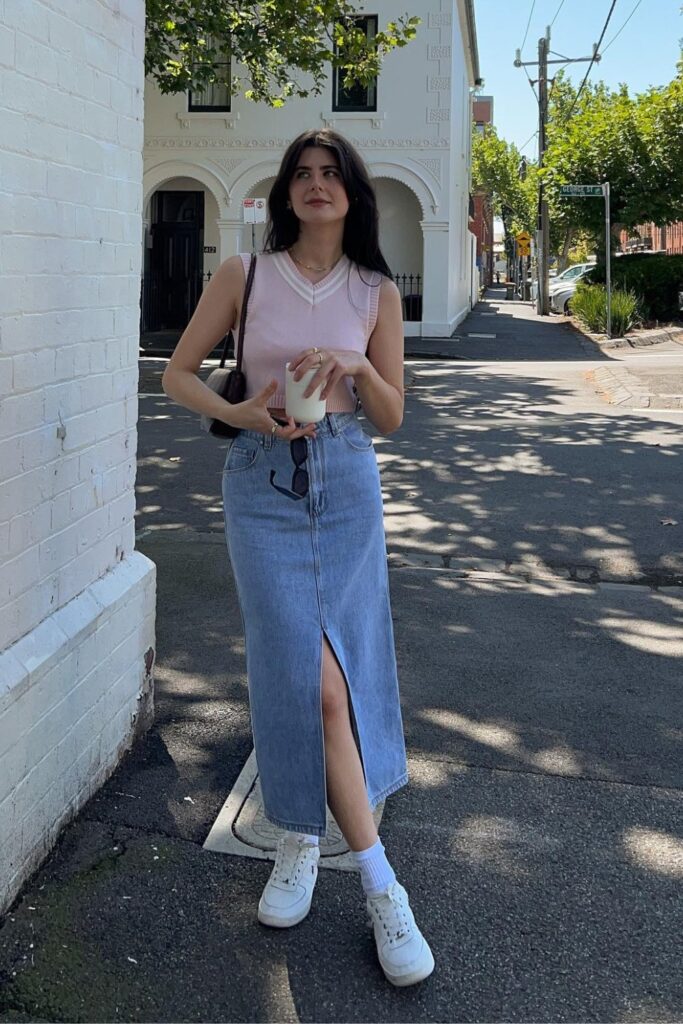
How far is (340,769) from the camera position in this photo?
2.86 meters

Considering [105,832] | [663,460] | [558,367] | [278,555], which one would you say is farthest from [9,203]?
[558,367]

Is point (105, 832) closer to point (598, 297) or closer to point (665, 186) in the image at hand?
point (598, 297)

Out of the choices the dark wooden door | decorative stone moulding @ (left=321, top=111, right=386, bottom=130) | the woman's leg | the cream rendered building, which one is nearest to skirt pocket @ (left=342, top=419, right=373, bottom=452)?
the woman's leg

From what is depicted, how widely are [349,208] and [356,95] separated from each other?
24.4m

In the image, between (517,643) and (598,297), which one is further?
(598,297)

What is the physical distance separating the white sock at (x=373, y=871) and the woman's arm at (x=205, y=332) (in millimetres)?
1142

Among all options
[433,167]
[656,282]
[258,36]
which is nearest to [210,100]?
[433,167]

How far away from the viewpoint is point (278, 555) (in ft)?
9.29

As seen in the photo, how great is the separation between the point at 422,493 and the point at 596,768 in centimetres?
503

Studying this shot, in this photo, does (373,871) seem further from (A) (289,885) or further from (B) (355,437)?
(B) (355,437)

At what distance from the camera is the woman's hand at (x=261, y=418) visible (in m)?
2.76

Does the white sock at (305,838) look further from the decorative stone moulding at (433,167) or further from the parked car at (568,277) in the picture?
the parked car at (568,277)

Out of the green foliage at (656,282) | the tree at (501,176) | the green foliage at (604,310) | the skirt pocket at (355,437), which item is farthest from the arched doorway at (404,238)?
the tree at (501,176)

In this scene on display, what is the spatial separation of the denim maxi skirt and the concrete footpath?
0.40m
